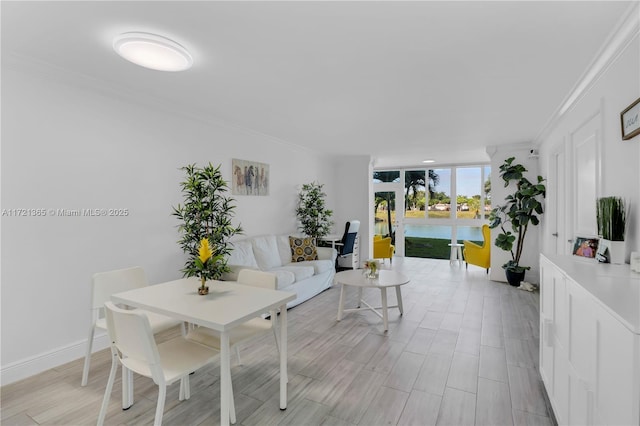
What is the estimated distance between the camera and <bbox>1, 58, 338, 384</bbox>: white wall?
240 cm

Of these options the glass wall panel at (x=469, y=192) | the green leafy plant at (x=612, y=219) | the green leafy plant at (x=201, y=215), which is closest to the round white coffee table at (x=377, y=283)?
the green leafy plant at (x=201, y=215)

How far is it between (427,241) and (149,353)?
7.82 m

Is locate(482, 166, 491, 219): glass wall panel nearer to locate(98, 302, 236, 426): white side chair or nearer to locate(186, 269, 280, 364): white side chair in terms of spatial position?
locate(186, 269, 280, 364): white side chair

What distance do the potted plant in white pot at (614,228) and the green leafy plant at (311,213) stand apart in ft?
14.0

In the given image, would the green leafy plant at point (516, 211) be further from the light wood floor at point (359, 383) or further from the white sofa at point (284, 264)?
the white sofa at point (284, 264)

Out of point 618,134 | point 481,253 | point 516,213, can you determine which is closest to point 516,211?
point 516,213

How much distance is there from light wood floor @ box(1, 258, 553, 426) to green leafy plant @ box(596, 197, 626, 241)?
1197mm

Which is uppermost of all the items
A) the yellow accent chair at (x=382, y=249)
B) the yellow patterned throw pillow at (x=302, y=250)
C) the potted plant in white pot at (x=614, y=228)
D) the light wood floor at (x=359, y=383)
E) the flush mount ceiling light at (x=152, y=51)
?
the flush mount ceiling light at (x=152, y=51)

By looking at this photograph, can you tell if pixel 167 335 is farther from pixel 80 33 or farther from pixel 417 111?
pixel 417 111

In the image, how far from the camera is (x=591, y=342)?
127 cm

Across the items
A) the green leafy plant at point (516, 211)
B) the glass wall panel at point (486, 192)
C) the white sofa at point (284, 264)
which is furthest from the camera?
the glass wall panel at point (486, 192)

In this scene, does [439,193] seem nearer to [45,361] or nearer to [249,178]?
[249,178]

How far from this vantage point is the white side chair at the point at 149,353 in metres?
1.52

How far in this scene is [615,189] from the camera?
6.88 ft
